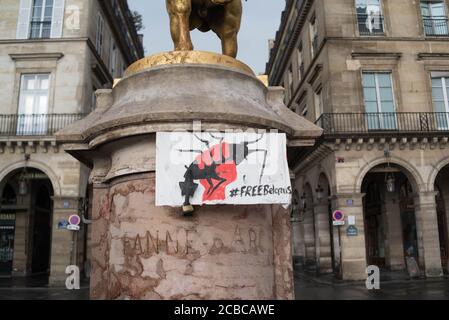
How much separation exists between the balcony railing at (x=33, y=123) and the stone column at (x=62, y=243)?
3.45 metres

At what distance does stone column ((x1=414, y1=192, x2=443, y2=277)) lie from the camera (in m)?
19.1

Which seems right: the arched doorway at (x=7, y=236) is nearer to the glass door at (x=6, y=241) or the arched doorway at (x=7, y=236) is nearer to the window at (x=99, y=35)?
the glass door at (x=6, y=241)

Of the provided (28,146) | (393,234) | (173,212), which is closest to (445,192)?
(393,234)

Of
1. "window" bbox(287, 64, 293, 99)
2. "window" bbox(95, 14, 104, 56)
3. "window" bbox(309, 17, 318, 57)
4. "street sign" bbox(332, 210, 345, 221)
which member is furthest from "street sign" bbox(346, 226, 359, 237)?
"window" bbox(95, 14, 104, 56)

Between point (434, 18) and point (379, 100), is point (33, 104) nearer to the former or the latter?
point (379, 100)

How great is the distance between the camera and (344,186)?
19.6 metres

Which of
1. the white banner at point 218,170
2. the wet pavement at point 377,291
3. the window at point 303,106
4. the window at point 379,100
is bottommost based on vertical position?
the wet pavement at point 377,291

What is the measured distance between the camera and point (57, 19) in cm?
2209

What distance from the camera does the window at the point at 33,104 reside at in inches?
812

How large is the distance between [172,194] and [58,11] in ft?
69.5

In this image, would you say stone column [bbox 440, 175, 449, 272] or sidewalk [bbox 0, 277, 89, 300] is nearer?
sidewalk [bbox 0, 277, 89, 300]

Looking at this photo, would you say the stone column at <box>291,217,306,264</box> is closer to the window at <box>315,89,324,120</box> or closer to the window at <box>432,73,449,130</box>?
the window at <box>315,89,324,120</box>

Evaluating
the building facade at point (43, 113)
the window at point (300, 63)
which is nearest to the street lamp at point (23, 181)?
the building facade at point (43, 113)

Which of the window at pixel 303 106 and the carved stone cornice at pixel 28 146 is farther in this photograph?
the window at pixel 303 106
